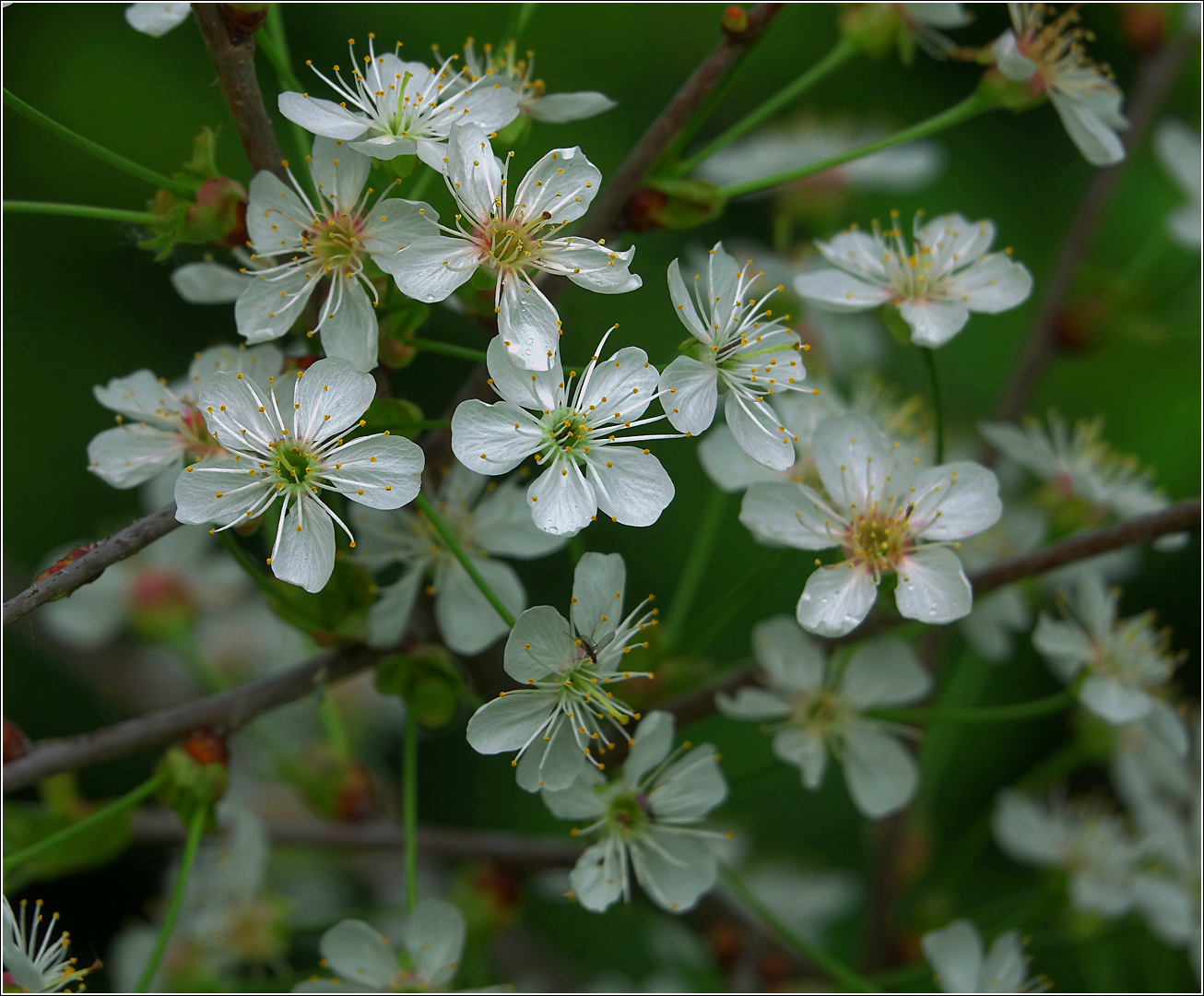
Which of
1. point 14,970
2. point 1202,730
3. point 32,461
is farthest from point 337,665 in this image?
point 1202,730

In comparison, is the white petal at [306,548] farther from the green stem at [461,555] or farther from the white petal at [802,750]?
the white petal at [802,750]

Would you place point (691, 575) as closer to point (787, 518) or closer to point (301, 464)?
point (787, 518)

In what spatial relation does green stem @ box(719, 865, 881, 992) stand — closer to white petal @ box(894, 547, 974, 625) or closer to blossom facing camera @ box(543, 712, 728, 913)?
blossom facing camera @ box(543, 712, 728, 913)

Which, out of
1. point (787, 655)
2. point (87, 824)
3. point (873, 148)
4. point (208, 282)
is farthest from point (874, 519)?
point (87, 824)

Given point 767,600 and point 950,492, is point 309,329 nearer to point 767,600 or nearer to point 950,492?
point 950,492

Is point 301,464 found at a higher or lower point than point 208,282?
lower

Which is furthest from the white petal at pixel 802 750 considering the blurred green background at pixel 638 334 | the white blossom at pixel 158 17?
the white blossom at pixel 158 17
